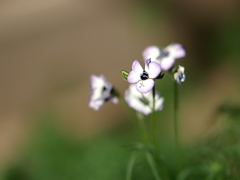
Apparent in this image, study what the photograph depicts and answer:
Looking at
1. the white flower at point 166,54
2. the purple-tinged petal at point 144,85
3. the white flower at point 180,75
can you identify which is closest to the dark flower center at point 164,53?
the white flower at point 166,54

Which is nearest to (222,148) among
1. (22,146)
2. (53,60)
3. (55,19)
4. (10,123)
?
(22,146)

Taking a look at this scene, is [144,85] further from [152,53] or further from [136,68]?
[152,53]

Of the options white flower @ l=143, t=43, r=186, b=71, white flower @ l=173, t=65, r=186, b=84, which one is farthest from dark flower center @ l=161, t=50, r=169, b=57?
white flower @ l=173, t=65, r=186, b=84

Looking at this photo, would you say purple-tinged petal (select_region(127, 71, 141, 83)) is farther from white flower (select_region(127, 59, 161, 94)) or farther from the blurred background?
the blurred background

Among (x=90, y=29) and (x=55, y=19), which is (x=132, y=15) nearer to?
(x=90, y=29)

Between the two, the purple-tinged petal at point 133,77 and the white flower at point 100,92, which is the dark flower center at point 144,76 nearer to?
the purple-tinged petal at point 133,77

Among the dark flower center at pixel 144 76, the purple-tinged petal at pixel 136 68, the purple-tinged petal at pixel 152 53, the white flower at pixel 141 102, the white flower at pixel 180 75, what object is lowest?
the white flower at pixel 141 102

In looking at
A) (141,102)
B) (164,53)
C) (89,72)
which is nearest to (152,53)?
(164,53)
